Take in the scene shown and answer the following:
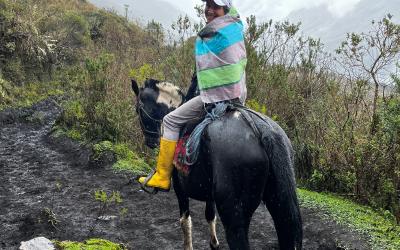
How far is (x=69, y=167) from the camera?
Answer: 26.3 feet

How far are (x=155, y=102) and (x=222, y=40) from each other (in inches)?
52.8

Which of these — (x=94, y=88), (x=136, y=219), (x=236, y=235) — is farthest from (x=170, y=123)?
(x=94, y=88)

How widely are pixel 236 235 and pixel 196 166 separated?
671mm

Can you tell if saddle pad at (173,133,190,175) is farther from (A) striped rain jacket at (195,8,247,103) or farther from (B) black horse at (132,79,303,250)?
(A) striped rain jacket at (195,8,247,103)

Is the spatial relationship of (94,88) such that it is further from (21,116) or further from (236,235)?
(236,235)

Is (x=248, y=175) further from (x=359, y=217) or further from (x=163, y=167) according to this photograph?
(x=359, y=217)

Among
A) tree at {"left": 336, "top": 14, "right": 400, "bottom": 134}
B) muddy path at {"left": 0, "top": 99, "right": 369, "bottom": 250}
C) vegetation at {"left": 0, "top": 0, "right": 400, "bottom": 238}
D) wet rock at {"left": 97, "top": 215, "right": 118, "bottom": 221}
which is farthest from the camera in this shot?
tree at {"left": 336, "top": 14, "right": 400, "bottom": 134}

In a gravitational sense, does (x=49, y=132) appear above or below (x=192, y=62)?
below

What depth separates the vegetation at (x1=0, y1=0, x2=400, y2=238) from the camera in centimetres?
602

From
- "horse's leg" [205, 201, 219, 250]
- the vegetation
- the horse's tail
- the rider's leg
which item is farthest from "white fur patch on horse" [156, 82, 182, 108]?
the vegetation

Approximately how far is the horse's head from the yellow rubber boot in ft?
2.16

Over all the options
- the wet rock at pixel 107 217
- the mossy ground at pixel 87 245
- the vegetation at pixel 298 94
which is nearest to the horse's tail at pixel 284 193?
the mossy ground at pixel 87 245

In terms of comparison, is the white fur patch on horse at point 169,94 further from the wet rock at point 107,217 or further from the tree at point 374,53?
the tree at point 374,53

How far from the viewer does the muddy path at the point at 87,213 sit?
5.05 metres
